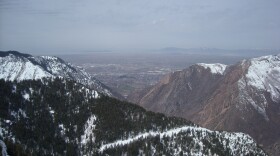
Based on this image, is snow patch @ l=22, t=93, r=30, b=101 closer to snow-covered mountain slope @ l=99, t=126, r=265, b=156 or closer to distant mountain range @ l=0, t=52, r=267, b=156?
distant mountain range @ l=0, t=52, r=267, b=156

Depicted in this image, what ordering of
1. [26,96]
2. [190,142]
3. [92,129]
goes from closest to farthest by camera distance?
[190,142], [92,129], [26,96]

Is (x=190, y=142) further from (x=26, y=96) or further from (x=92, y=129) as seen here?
(x=26, y=96)

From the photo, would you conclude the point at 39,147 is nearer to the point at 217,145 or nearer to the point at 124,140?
the point at 124,140

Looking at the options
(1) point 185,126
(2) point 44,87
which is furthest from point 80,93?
(1) point 185,126

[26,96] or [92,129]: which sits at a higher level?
[26,96]

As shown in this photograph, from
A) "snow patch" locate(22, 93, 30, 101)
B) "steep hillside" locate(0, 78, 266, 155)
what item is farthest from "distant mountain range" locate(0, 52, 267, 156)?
"snow patch" locate(22, 93, 30, 101)

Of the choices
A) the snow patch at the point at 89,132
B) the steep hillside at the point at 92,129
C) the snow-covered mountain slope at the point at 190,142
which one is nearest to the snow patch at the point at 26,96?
the steep hillside at the point at 92,129

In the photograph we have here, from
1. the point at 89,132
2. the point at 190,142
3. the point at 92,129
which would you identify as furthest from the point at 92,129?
the point at 190,142

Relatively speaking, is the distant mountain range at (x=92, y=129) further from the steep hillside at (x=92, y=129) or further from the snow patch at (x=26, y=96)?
the snow patch at (x=26, y=96)
